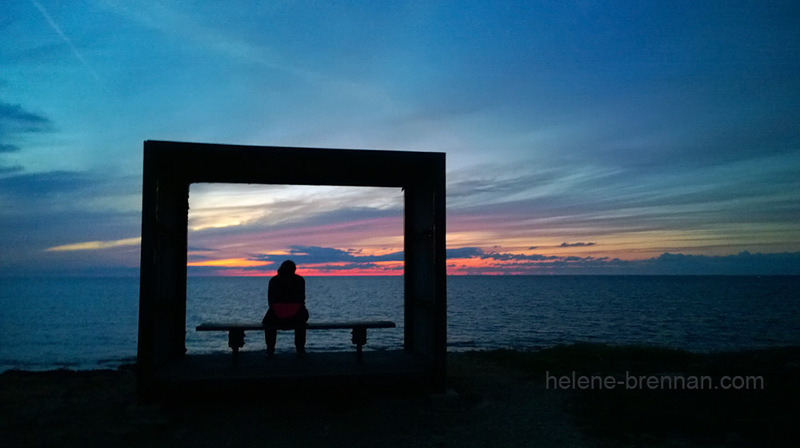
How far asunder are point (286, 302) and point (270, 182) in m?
2.22

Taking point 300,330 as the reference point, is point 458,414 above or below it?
below

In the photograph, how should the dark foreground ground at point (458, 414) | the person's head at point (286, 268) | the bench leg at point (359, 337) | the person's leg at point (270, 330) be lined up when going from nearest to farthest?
the dark foreground ground at point (458, 414)
the bench leg at point (359, 337)
the person's leg at point (270, 330)
the person's head at point (286, 268)

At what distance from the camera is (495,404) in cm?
745

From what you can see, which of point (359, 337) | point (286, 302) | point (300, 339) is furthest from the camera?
point (300, 339)

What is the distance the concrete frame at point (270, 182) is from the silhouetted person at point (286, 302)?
63.0 inches

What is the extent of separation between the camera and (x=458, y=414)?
693 centimetres

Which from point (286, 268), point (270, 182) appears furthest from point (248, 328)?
point (270, 182)

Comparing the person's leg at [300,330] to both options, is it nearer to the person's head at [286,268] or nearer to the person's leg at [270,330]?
the person's leg at [270,330]

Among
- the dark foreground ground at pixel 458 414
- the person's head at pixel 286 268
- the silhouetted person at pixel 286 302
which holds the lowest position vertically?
the dark foreground ground at pixel 458 414

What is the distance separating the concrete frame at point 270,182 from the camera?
22.6 ft

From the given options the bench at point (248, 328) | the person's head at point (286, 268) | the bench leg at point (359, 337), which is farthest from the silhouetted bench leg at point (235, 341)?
the bench leg at point (359, 337)

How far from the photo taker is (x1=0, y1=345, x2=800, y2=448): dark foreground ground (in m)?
5.86

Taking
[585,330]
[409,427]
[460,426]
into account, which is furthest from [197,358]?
[585,330]

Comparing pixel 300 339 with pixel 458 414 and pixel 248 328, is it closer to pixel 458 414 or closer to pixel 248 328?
pixel 248 328
